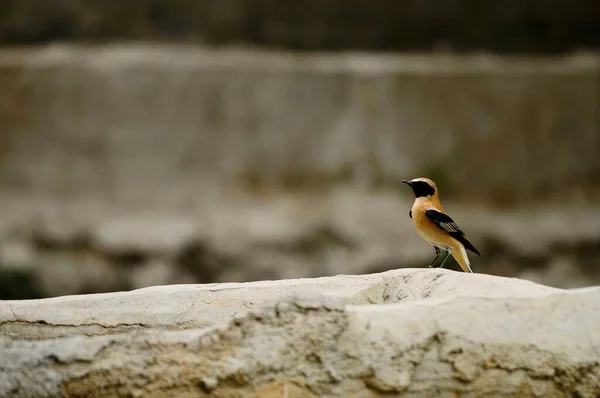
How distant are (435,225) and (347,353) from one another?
0.73m

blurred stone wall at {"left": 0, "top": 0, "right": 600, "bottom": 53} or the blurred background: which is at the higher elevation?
blurred stone wall at {"left": 0, "top": 0, "right": 600, "bottom": 53}

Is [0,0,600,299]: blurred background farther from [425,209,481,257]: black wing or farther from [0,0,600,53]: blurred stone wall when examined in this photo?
[425,209,481,257]: black wing

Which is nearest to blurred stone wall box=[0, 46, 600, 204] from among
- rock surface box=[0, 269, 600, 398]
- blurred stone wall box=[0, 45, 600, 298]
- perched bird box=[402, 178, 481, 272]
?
blurred stone wall box=[0, 45, 600, 298]

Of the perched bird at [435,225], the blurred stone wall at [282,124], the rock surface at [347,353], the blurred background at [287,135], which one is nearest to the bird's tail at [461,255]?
the perched bird at [435,225]

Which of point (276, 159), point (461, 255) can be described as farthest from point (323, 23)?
point (461, 255)

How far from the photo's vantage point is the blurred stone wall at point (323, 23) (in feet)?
16.8

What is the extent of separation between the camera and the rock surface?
1.64 metres

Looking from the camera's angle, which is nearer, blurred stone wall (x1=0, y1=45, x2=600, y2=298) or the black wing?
the black wing

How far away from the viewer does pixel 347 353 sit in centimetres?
167

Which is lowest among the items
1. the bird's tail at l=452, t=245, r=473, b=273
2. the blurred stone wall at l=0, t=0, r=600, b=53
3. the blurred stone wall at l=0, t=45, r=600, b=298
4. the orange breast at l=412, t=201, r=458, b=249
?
the blurred stone wall at l=0, t=45, r=600, b=298

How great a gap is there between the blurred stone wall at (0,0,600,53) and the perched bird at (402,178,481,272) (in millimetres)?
2837

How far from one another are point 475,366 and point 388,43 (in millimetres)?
3637

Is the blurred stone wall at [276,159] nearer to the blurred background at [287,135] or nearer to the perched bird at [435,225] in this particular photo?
the blurred background at [287,135]

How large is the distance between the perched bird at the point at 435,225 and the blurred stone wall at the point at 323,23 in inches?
112
